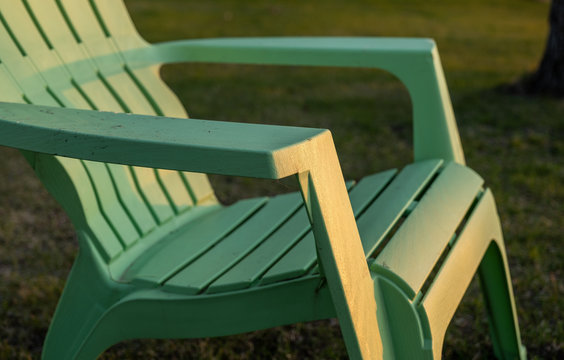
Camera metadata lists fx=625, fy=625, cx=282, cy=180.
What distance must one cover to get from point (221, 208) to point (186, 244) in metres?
0.32

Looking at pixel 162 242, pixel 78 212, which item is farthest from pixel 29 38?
pixel 162 242

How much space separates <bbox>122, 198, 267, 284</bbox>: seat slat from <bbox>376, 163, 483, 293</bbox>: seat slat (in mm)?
473

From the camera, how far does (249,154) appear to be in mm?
878

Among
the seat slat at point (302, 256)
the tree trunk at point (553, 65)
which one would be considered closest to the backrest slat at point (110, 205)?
the seat slat at point (302, 256)

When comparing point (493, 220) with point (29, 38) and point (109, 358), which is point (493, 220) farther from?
point (29, 38)

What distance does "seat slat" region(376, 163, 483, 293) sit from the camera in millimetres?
1185

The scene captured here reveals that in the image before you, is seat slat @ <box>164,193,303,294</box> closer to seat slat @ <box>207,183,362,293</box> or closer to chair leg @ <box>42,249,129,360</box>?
seat slat @ <box>207,183,362,293</box>

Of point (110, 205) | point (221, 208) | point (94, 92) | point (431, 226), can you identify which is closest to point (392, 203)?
point (431, 226)

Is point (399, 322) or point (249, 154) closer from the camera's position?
point (249, 154)

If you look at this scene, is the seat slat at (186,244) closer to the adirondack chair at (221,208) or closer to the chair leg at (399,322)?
the adirondack chair at (221,208)

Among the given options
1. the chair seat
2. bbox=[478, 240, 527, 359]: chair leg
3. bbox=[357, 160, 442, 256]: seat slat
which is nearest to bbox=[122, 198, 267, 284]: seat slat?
Answer: the chair seat

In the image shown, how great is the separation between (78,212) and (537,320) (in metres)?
1.42

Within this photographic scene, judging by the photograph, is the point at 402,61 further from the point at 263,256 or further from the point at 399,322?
the point at 399,322

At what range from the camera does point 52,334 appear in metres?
1.47
